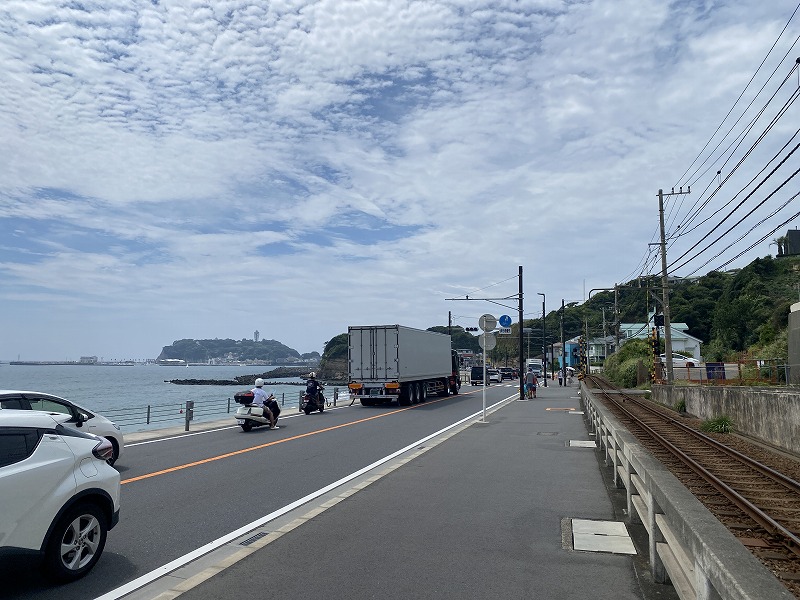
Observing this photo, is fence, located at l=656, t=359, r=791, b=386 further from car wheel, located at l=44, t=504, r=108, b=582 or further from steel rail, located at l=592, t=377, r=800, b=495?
car wheel, located at l=44, t=504, r=108, b=582

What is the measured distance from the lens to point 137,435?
16844mm

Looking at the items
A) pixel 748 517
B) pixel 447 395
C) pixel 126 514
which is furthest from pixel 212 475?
pixel 447 395

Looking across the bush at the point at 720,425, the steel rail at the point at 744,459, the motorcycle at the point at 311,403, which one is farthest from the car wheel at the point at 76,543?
the motorcycle at the point at 311,403

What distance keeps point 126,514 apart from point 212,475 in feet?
9.22

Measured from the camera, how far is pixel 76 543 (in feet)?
17.9

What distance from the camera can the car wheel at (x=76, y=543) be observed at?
5.18 metres

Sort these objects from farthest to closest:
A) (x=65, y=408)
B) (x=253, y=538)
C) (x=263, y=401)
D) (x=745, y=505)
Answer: (x=263, y=401), (x=65, y=408), (x=745, y=505), (x=253, y=538)

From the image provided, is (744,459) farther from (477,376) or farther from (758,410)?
(477,376)

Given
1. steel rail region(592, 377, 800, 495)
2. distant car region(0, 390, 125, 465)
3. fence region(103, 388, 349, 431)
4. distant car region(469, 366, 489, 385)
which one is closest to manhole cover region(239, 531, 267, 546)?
distant car region(0, 390, 125, 465)

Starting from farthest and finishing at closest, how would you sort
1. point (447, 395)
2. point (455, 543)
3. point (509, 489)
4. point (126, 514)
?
point (447, 395) → point (509, 489) → point (126, 514) → point (455, 543)

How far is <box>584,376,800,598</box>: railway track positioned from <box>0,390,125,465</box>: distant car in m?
8.64

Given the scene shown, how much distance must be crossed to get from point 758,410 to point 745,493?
26.0ft

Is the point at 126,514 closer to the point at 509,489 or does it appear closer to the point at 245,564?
the point at 245,564

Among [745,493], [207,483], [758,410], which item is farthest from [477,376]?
[207,483]
